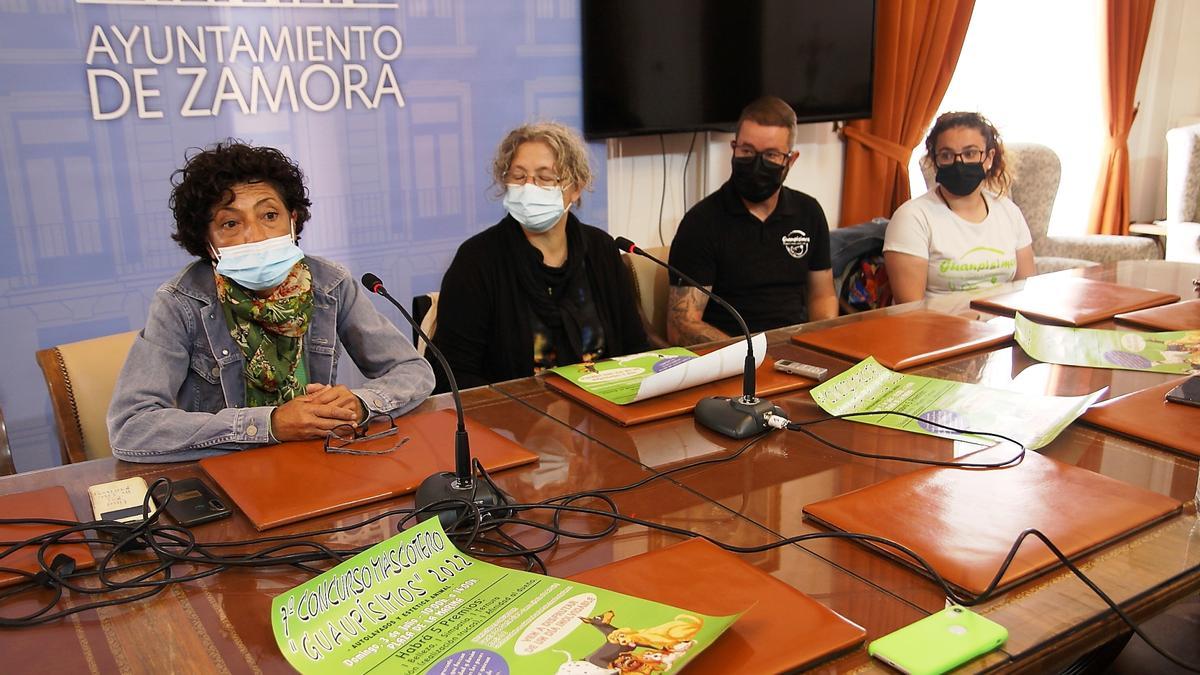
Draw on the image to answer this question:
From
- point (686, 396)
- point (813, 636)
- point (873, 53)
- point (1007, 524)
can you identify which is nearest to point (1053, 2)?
point (873, 53)

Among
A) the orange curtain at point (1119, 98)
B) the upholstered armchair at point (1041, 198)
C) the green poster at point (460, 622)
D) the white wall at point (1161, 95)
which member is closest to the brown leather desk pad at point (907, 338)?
the green poster at point (460, 622)

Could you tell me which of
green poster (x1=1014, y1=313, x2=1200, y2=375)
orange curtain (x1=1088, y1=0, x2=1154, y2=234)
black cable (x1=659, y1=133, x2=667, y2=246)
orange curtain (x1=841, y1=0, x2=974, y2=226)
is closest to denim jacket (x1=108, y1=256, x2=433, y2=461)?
green poster (x1=1014, y1=313, x2=1200, y2=375)

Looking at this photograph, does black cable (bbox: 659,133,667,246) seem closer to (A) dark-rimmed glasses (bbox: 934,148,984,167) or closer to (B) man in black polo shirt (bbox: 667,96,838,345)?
(B) man in black polo shirt (bbox: 667,96,838,345)

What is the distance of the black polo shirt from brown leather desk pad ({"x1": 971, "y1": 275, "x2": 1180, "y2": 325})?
0.56 m

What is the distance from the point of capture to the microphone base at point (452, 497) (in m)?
1.10

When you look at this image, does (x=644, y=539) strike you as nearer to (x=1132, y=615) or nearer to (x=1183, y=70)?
(x=1132, y=615)

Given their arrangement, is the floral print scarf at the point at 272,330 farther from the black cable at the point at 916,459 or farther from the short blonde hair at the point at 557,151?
the black cable at the point at 916,459

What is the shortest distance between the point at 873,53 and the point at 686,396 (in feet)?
9.16

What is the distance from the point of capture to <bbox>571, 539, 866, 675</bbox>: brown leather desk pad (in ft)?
2.75

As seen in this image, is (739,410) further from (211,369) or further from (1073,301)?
(1073,301)

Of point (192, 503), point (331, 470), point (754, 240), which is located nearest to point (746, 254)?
point (754, 240)

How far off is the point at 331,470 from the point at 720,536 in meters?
0.54

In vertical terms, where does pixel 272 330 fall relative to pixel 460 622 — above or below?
above

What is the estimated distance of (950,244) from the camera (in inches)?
107
